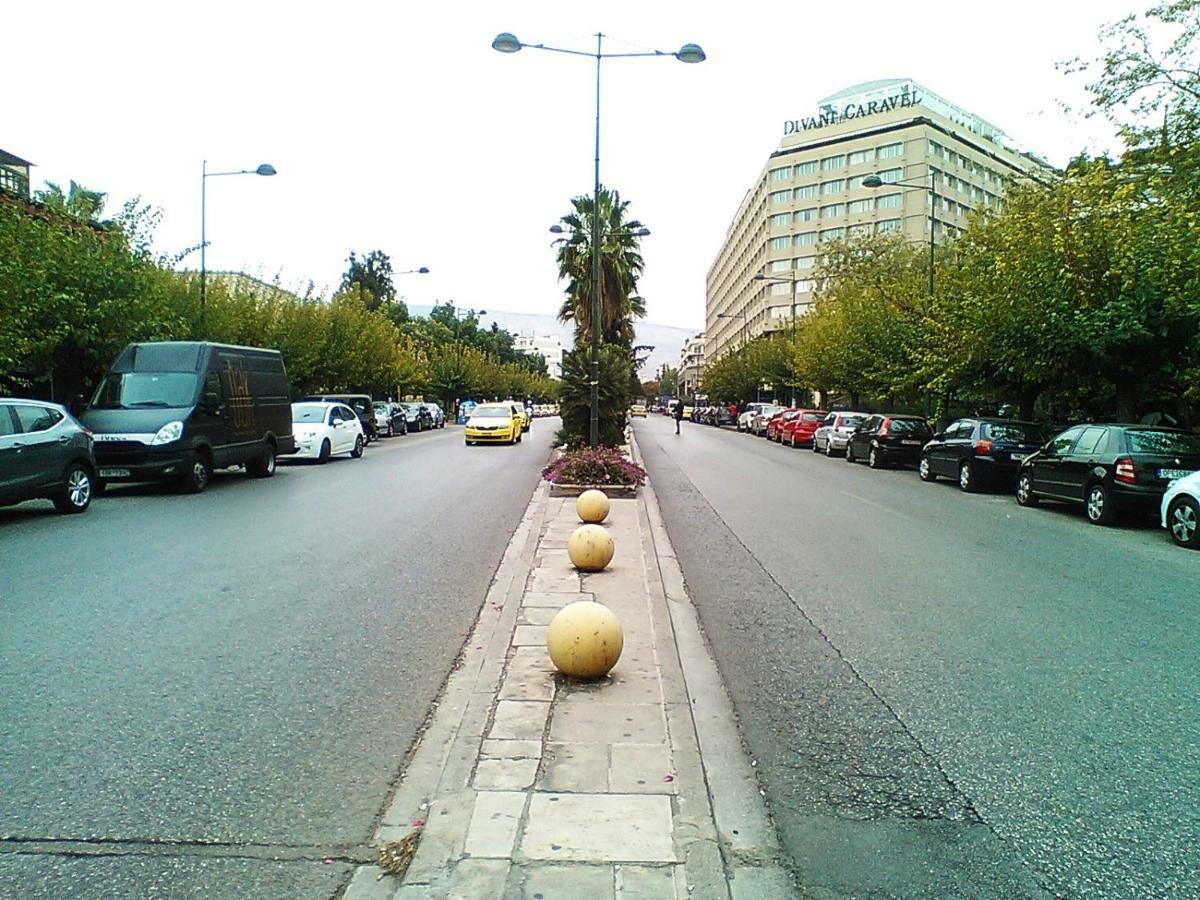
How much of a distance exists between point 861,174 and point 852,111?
821 centimetres

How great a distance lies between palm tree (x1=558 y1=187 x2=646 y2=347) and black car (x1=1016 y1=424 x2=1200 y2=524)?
23364 millimetres

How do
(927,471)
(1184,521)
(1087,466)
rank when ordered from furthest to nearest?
(927,471) < (1087,466) < (1184,521)

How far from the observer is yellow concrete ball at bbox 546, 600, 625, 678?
5477mm

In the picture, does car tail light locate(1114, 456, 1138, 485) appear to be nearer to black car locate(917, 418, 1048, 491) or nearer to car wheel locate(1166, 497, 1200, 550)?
car wheel locate(1166, 497, 1200, 550)

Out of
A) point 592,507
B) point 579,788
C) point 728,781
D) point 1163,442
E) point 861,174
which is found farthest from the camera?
point 861,174

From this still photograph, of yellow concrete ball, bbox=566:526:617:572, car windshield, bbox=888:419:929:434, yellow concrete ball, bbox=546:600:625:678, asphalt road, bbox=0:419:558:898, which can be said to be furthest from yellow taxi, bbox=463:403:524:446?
yellow concrete ball, bbox=546:600:625:678

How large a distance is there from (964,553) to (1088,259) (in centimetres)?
1026

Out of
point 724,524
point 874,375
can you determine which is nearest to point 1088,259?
point 724,524

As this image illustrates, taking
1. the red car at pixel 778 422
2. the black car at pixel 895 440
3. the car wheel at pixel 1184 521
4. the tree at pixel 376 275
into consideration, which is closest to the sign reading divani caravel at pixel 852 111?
the tree at pixel 376 275

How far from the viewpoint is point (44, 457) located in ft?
42.9

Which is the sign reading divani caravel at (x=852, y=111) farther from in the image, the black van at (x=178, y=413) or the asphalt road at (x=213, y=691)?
the asphalt road at (x=213, y=691)

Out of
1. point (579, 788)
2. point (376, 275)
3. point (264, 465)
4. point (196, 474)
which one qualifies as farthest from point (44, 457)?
point (376, 275)

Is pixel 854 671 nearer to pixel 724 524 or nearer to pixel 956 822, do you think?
pixel 956 822

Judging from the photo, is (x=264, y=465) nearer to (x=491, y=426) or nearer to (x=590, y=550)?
(x=590, y=550)
